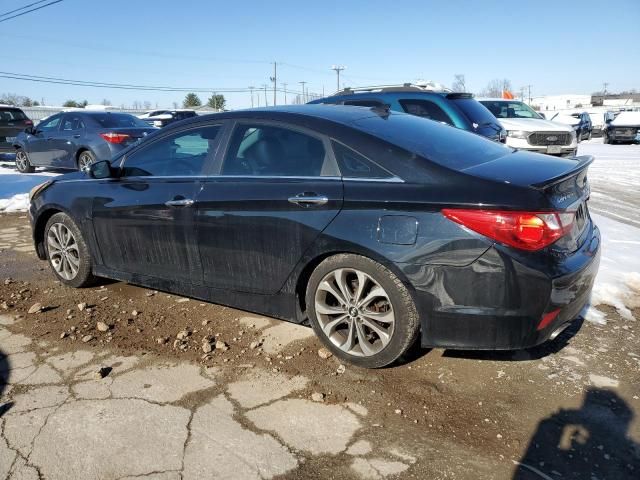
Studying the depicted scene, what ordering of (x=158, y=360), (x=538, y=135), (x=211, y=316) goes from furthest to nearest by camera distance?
1. (x=538, y=135)
2. (x=211, y=316)
3. (x=158, y=360)

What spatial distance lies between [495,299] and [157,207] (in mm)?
2458

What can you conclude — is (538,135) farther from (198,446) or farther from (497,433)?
(198,446)

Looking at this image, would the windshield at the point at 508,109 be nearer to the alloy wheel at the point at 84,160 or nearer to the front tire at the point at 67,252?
the alloy wheel at the point at 84,160

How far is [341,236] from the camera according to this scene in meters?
2.95

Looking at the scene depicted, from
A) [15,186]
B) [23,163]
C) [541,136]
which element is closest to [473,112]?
[541,136]

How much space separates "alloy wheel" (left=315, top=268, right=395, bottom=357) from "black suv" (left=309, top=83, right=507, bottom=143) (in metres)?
4.19

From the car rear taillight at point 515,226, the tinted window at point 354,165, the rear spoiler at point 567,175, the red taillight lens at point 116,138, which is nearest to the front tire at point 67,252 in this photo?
the tinted window at point 354,165

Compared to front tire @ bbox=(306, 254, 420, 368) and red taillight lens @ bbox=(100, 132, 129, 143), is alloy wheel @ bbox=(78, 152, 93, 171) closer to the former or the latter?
red taillight lens @ bbox=(100, 132, 129, 143)

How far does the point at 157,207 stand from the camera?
149 inches

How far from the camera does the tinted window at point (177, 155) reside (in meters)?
3.71

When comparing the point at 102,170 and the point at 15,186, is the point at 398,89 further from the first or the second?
the point at 15,186

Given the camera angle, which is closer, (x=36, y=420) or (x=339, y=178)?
(x=36, y=420)

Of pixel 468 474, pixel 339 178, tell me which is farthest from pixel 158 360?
pixel 468 474

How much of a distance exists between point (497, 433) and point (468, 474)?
368mm
